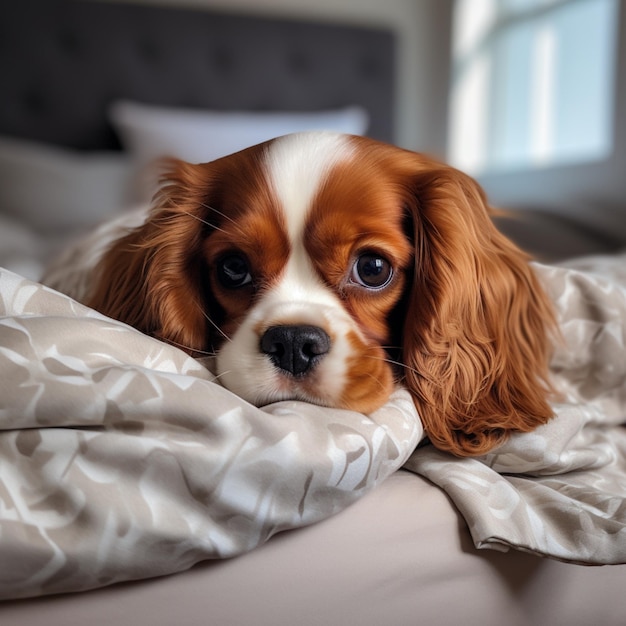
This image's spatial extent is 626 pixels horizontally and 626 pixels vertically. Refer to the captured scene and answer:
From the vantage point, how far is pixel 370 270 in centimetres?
95

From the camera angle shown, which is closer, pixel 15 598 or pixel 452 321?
pixel 15 598

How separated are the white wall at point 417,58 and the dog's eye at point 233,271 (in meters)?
3.24

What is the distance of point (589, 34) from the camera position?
337cm

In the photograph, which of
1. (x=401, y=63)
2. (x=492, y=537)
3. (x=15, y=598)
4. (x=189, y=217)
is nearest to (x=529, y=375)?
(x=492, y=537)

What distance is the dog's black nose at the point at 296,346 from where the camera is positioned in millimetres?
836

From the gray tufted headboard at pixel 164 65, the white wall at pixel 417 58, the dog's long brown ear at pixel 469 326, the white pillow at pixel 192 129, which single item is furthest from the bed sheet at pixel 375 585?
the white wall at pixel 417 58

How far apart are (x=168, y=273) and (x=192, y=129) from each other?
6.89ft

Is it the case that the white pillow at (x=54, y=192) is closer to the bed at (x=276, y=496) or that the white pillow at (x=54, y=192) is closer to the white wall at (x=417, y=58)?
the white wall at (x=417, y=58)

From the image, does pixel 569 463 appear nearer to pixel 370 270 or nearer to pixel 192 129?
pixel 370 270

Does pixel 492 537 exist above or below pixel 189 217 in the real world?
below

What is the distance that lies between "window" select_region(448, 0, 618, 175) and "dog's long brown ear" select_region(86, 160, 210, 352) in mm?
2783

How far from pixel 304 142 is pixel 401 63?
134 inches

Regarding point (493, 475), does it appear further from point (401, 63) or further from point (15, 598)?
point (401, 63)

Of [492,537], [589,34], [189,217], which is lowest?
[492,537]
